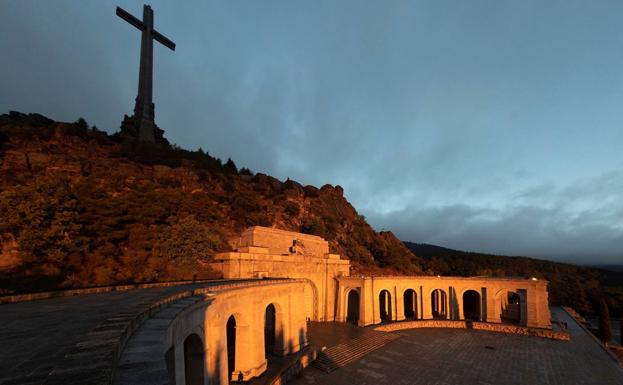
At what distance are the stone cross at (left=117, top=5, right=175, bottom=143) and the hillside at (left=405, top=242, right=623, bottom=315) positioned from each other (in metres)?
59.1

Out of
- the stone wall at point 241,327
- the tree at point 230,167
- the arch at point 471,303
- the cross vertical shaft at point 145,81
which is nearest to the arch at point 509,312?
the arch at point 471,303

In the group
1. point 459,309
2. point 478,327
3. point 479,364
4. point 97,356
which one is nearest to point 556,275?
point 459,309

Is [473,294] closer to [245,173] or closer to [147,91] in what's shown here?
[245,173]

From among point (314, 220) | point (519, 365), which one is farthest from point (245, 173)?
point (519, 365)

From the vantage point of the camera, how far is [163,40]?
44.1 meters

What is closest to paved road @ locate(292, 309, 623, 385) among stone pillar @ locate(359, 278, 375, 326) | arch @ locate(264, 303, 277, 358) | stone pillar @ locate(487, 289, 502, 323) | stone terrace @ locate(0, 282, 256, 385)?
arch @ locate(264, 303, 277, 358)

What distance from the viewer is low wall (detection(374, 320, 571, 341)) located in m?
25.8

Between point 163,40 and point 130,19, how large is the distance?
4.82 meters

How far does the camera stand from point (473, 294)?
4016 centimetres

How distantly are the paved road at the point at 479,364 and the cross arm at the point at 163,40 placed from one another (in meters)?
47.5

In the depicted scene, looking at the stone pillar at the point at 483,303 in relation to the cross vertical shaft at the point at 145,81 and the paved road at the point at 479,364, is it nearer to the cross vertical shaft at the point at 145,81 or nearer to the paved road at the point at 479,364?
the paved road at the point at 479,364

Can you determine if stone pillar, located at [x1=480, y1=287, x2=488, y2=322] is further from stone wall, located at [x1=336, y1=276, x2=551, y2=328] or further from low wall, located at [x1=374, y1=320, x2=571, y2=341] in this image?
low wall, located at [x1=374, y1=320, x2=571, y2=341]

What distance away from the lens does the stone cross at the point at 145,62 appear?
4138 cm

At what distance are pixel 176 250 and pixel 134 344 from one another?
2026 cm
